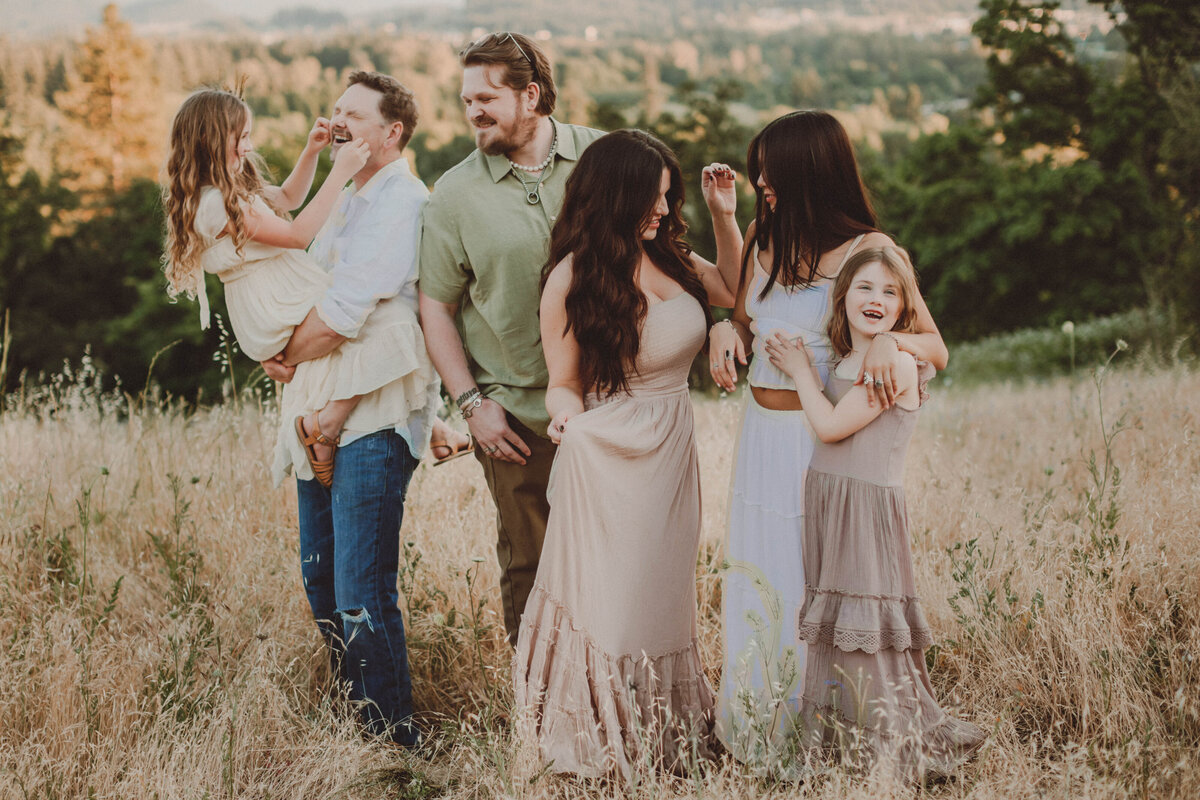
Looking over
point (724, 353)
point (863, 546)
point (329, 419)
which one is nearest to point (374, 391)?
point (329, 419)

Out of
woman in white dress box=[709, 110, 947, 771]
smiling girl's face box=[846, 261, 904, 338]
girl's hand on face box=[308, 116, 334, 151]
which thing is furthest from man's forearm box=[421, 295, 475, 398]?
smiling girl's face box=[846, 261, 904, 338]

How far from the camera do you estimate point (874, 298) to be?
2646mm

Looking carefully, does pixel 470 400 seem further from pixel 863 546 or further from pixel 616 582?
pixel 863 546

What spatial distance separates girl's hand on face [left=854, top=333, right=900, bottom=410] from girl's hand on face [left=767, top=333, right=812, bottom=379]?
18 centimetres

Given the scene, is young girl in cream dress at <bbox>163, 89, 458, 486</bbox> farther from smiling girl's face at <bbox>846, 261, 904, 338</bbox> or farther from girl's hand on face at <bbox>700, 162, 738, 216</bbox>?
smiling girl's face at <bbox>846, 261, 904, 338</bbox>

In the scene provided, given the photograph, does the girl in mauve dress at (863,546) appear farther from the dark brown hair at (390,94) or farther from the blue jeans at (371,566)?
the dark brown hair at (390,94)

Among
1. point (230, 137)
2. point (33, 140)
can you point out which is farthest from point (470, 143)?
point (230, 137)

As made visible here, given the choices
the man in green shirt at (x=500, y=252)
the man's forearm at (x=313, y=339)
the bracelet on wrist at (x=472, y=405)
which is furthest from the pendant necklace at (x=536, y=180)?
the man's forearm at (x=313, y=339)

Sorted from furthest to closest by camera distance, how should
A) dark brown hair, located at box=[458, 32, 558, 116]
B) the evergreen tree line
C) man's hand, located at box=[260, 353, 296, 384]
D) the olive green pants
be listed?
the evergreen tree line → the olive green pants → man's hand, located at box=[260, 353, 296, 384] → dark brown hair, located at box=[458, 32, 558, 116]

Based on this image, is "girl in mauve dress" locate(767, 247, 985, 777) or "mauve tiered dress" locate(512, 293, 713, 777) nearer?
"girl in mauve dress" locate(767, 247, 985, 777)

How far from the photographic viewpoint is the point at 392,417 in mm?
3172

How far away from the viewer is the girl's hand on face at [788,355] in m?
2.77

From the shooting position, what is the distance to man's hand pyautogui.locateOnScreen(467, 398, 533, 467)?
332cm

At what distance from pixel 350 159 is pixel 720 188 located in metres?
1.22
